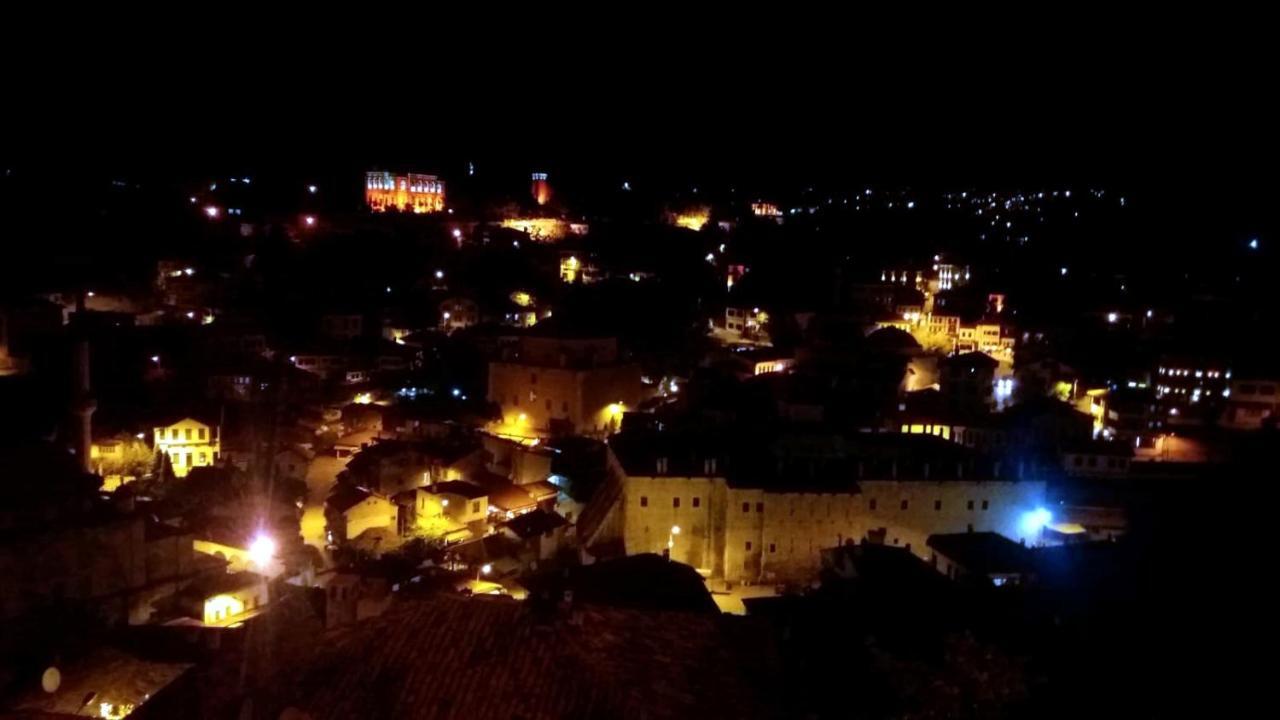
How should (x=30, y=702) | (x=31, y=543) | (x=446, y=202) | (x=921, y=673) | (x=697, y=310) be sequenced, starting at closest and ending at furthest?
1. (x=921, y=673)
2. (x=30, y=702)
3. (x=31, y=543)
4. (x=697, y=310)
5. (x=446, y=202)

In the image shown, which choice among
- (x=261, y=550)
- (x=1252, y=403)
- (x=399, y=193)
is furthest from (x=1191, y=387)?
(x=399, y=193)

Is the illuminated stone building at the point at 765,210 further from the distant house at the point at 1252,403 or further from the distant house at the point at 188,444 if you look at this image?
the distant house at the point at 188,444

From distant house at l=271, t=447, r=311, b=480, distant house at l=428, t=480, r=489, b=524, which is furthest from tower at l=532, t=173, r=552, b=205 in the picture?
distant house at l=428, t=480, r=489, b=524

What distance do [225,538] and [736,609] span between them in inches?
449

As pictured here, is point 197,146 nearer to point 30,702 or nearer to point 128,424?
point 128,424

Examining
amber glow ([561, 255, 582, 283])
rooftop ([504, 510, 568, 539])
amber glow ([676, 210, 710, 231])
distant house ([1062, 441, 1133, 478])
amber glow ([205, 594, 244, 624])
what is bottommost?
amber glow ([205, 594, 244, 624])

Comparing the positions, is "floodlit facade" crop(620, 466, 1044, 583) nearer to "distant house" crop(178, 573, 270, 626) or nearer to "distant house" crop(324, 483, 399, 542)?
"distant house" crop(324, 483, 399, 542)

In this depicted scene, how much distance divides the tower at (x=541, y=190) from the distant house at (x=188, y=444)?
43.2m

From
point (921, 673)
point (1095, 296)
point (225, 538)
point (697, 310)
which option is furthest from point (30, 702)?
point (1095, 296)

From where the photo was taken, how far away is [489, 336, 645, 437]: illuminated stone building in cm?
3219

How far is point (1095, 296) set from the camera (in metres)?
51.9

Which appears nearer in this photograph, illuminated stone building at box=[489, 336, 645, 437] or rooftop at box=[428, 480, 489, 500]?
rooftop at box=[428, 480, 489, 500]

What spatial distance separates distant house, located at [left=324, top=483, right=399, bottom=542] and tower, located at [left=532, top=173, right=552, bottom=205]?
4691 centimetres

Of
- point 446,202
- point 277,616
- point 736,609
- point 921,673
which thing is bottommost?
point 736,609
